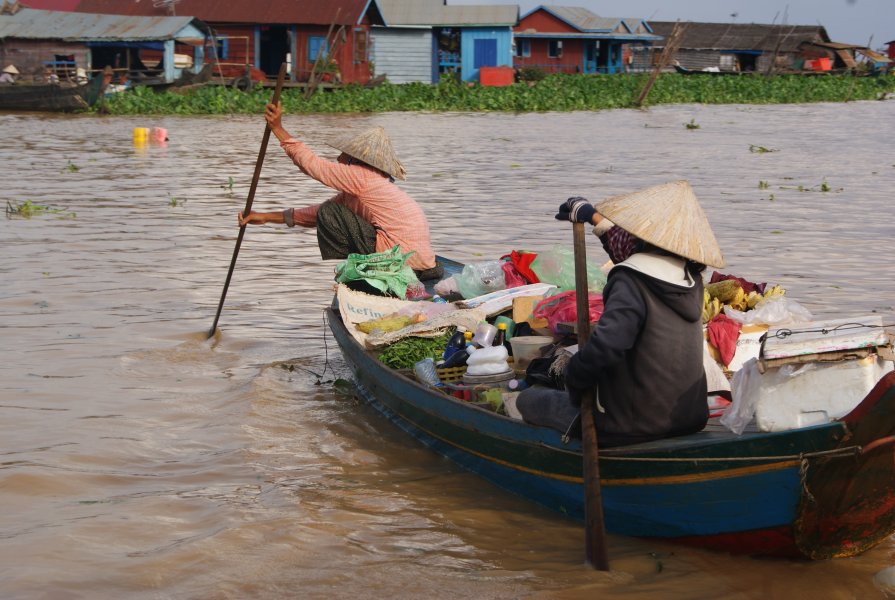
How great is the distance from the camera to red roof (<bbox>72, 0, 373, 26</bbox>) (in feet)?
105

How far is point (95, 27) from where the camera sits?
100ft

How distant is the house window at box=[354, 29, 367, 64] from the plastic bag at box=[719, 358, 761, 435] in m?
31.3

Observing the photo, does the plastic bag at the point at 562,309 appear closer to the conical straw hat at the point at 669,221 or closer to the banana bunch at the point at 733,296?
the banana bunch at the point at 733,296

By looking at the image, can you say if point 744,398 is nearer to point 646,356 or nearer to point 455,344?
point 646,356

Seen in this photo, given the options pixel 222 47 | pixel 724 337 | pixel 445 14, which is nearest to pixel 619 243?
pixel 724 337

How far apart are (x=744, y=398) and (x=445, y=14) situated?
119ft

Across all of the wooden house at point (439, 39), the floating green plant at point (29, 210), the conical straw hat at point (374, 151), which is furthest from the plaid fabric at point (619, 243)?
the wooden house at point (439, 39)

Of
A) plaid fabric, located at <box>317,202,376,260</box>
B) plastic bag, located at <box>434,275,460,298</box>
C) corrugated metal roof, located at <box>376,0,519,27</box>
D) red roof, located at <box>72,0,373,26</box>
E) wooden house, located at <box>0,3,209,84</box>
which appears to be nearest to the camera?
plastic bag, located at <box>434,275,460,298</box>

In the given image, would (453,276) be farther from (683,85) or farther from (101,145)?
(683,85)

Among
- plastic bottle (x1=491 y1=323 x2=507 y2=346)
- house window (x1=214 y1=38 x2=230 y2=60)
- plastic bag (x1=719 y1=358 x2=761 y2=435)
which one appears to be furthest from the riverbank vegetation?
plastic bag (x1=719 y1=358 x2=761 y2=435)

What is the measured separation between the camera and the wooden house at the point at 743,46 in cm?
5166

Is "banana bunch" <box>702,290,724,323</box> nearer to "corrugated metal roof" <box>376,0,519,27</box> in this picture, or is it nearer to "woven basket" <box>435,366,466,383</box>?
"woven basket" <box>435,366,466,383</box>

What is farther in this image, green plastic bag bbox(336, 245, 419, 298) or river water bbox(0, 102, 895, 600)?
green plastic bag bbox(336, 245, 419, 298)

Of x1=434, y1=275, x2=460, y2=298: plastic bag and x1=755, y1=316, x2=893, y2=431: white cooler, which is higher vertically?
x1=755, y1=316, x2=893, y2=431: white cooler
